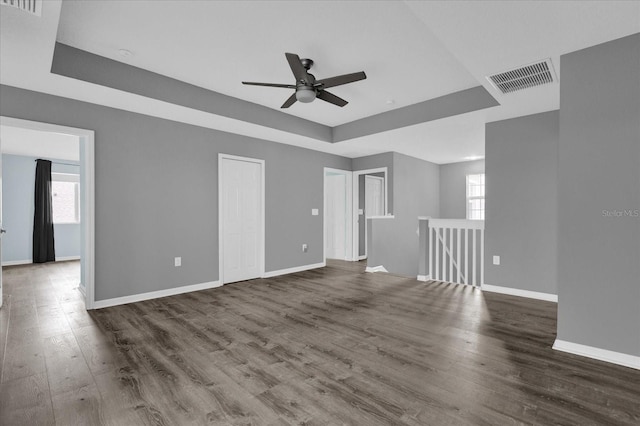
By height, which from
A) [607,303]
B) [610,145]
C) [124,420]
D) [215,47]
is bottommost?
[124,420]

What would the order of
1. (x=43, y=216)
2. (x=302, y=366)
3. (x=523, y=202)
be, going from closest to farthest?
(x=302, y=366), (x=523, y=202), (x=43, y=216)

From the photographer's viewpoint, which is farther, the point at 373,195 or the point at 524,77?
the point at 373,195

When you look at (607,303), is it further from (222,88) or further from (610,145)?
(222,88)

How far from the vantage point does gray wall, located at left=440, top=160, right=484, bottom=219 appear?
322 inches

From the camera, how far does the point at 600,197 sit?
7.94ft

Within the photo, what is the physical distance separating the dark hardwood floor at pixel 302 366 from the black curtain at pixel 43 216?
406 centimetres

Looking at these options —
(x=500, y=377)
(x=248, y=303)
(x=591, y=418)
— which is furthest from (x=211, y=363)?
(x=591, y=418)

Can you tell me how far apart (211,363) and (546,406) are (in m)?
2.20

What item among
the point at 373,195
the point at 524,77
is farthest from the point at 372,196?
the point at 524,77

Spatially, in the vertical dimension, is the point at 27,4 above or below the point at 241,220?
above

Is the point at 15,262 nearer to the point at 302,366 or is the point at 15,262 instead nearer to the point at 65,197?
the point at 65,197

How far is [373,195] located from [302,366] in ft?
20.3

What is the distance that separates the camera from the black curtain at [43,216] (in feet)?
23.3

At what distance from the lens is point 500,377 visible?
212 cm
